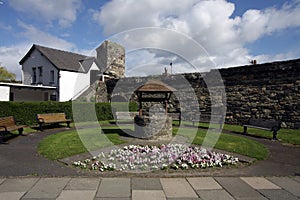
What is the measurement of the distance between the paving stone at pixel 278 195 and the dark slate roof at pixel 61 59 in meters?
25.5

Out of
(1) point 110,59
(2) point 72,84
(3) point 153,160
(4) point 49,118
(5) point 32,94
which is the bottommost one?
(3) point 153,160

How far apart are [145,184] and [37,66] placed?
28.7 meters

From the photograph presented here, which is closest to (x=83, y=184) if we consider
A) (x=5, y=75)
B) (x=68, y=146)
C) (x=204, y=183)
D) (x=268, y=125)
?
(x=204, y=183)

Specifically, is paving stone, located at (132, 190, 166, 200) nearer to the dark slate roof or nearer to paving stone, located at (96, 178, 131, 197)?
paving stone, located at (96, 178, 131, 197)

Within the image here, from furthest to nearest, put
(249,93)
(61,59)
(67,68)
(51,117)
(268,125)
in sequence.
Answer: (61,59) → (67,68) → (249,93) → (51,117) → (268,125)

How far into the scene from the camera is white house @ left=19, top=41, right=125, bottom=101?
26094 millimetres

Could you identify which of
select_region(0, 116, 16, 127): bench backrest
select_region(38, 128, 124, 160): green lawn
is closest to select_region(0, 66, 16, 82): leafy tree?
select_region(0, 116, 16, 127): bench backrest

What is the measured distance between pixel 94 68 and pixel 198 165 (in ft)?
86.4

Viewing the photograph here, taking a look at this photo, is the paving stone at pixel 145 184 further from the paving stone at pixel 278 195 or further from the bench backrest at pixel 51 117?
the bench backrest at pixel 51 117

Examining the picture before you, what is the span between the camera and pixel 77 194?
3.90 metres

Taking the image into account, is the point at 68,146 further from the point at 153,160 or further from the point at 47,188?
the point at 47,188

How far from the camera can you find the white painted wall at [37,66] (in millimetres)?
26769

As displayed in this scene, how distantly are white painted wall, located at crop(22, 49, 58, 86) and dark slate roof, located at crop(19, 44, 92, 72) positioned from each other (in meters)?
0.57

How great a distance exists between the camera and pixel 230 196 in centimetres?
394
